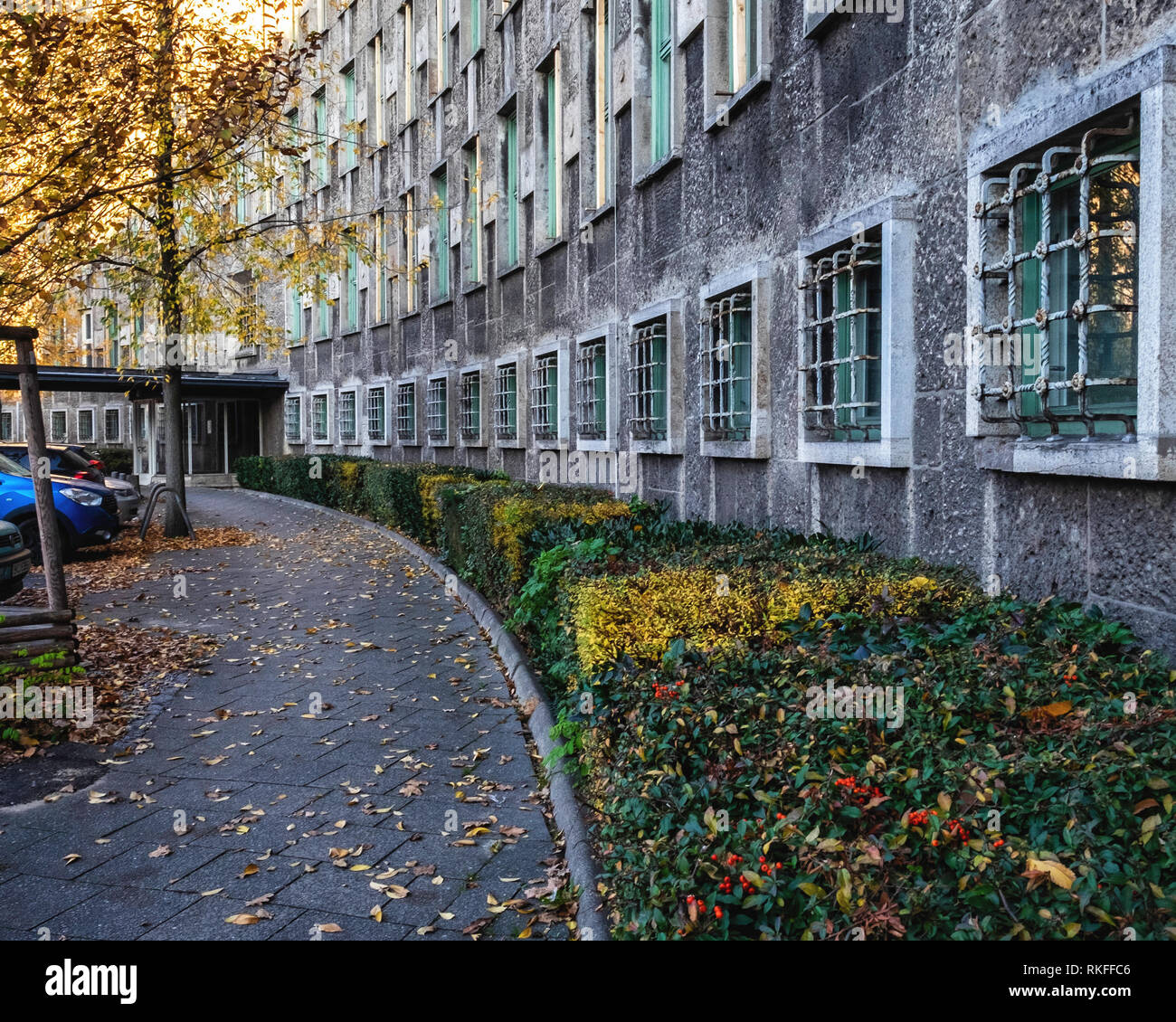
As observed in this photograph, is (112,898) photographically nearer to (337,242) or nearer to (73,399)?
(337,242)

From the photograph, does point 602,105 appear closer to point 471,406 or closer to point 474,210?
point 474,210

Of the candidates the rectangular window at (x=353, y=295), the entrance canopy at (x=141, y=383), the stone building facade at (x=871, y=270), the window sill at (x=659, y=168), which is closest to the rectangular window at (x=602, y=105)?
the stone building facade at (x=871, y=270)

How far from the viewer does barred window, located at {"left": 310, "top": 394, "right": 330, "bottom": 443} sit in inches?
1175

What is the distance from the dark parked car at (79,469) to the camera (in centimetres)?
1585

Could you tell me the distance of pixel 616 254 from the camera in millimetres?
12133

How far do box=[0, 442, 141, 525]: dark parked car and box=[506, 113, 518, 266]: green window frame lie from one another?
22.6ft

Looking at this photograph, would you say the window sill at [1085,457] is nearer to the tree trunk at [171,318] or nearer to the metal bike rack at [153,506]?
the tree trunk at [171,318]

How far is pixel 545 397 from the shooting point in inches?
607

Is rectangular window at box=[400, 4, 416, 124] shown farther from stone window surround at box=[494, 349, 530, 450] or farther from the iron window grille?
stone window surround at box=[494, 349, 530, 450]

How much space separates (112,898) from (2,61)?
8.73 meters

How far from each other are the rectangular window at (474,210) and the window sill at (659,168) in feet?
25.3

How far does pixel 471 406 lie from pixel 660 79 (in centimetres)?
912

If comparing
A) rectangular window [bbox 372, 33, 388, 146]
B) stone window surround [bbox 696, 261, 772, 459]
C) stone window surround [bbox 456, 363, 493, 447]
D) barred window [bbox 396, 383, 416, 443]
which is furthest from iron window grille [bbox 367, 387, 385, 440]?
stone window surround [bbox 696, 261, 772, 459]
